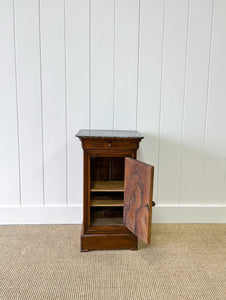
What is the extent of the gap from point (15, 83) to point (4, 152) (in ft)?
1.94

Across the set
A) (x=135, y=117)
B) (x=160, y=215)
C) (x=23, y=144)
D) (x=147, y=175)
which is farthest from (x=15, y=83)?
(x=160, y=215)

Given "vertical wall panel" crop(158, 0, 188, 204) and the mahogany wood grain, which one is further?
"vertical wall panel" crop(158, 0, 188, 204)

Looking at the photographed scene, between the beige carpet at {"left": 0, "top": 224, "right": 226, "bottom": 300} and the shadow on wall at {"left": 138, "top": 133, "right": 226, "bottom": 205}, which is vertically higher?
the shadow on wall at {"left": 138, "top": 133, "right": 226, "bottom": 205}

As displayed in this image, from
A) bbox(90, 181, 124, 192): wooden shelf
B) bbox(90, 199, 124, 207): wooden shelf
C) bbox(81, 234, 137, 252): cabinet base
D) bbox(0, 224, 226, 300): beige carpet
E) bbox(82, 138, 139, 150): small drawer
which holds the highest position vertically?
bbox(82, 138, 139, 150): small drawer

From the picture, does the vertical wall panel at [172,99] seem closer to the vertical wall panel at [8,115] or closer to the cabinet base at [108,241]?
the cabinet base at [108,241]

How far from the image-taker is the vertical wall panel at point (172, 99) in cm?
219

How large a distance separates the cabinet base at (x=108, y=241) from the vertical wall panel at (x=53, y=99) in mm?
541

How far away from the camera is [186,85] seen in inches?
89.7

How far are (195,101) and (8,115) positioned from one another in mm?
1610

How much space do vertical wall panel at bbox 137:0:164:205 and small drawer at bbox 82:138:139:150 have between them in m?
0.48

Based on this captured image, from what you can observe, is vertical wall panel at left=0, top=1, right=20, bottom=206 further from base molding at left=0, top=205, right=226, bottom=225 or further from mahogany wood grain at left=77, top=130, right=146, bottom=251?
mahogany wood grain at left=77, top=130, right=146, bottom=251

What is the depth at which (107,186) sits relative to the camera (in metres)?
2.01

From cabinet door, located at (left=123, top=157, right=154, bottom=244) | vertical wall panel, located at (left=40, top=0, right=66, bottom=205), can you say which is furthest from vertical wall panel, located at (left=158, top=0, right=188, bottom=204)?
vertical wall panel, located at (left=40, top=0, right=66, bottom=205)

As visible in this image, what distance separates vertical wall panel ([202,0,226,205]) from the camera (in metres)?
2.23
